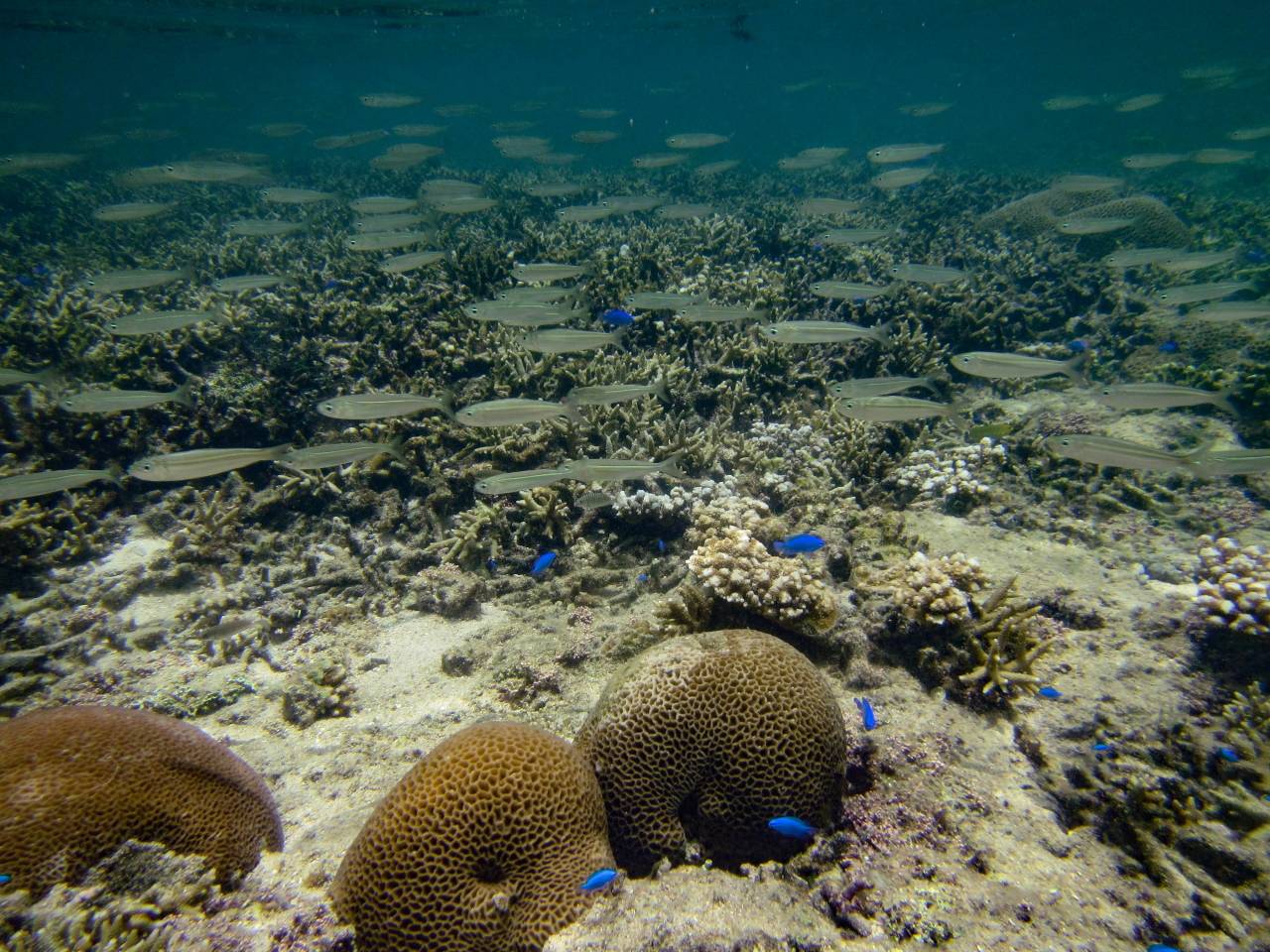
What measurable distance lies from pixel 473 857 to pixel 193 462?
15.0 ft

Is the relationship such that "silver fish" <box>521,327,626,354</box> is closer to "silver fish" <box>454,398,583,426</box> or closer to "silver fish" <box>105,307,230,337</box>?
"silver fish" <box>454,398,583,426</box>

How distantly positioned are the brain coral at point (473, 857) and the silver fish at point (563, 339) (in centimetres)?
471

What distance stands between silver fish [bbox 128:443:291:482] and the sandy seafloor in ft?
4.68

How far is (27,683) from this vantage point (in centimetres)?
491

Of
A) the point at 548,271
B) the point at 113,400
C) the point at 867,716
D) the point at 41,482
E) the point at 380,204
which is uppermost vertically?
the point at 380,204

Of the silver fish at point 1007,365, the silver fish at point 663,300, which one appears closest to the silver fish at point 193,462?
the silver fish at point 663,300

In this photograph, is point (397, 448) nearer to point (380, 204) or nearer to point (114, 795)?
point (114, 795)

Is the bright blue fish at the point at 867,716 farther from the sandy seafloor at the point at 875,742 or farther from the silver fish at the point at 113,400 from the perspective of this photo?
the silver fish at the point at 113,400

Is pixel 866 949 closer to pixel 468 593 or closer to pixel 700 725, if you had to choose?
pixel 700 725

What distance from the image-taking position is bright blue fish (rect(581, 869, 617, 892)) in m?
3.03

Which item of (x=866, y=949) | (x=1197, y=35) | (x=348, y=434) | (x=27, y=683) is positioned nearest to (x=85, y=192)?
(x=348, y=434)

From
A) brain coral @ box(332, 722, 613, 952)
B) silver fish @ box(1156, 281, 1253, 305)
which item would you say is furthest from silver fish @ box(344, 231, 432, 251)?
silver fish @ box(1156, 281, 1253, 305)

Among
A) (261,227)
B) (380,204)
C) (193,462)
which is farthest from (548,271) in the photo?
(261,227)

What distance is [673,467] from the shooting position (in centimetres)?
570
